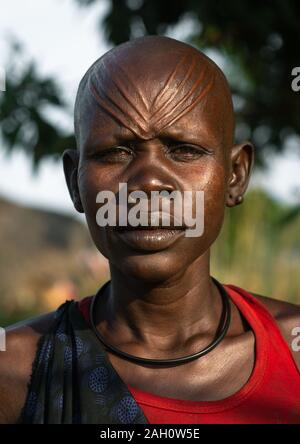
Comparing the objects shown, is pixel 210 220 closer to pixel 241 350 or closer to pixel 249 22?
pixel 241 350

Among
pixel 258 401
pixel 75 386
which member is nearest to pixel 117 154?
pixel 75 386

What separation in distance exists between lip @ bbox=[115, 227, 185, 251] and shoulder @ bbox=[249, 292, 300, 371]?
21.8 inches

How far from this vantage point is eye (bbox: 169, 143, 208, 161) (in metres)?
2.23

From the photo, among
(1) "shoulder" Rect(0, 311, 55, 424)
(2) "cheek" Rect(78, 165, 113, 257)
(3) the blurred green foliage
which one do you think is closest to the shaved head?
(2) "cheek" Rect(78, 165, 113, 257)

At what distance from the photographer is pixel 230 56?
20.2 feet

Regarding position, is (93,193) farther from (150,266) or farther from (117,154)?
(150,266)

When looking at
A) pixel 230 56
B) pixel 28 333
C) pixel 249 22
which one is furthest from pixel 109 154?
pixel 230 56

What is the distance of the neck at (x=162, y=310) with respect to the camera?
7.81 feet

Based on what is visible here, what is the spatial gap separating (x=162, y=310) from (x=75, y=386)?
35cm

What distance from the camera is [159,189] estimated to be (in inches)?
85.0

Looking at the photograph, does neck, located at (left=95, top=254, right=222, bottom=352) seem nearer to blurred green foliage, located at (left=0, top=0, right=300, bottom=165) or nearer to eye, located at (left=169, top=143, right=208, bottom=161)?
eye, located at (left=169, top=143, right=208, bottom=161)

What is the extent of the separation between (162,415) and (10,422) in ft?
1.44

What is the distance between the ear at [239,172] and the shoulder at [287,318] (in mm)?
373

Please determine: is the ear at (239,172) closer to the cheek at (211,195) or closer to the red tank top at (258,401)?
the cheek at (211,195)
